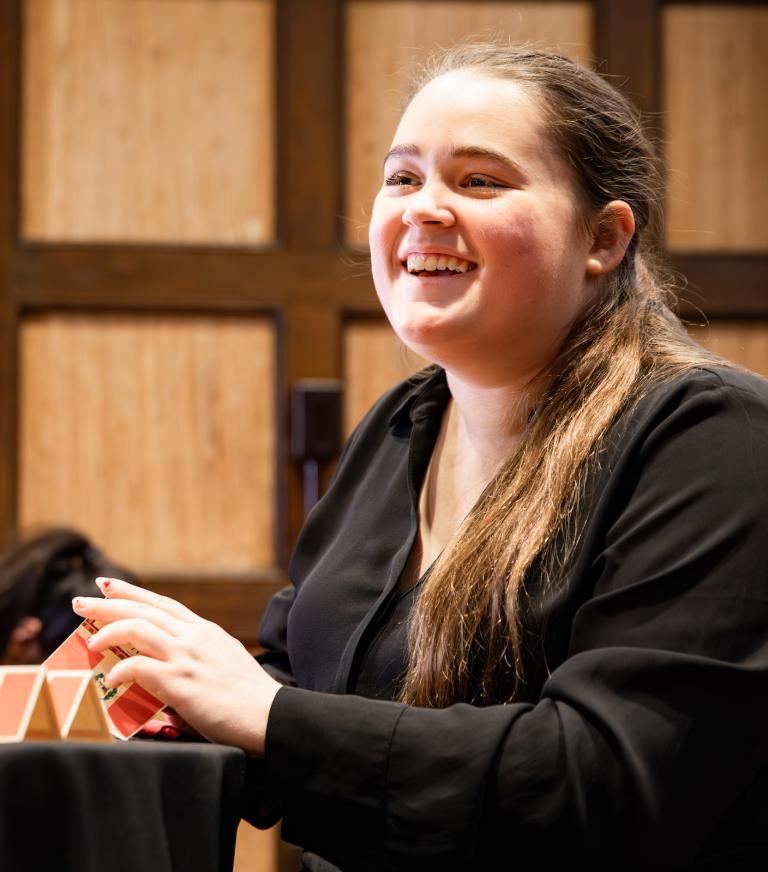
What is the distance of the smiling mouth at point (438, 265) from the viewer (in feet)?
4.95

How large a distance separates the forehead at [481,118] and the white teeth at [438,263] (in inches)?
5.4

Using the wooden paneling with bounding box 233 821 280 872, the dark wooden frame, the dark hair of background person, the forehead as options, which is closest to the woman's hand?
the wooden paneling with bounding box 233 821 280 872

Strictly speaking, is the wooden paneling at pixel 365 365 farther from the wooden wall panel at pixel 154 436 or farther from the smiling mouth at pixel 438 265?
the smiling mouth at pixel 438 265

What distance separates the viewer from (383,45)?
13.2ft

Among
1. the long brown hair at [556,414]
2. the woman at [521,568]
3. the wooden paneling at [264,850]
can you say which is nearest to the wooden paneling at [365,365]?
the wooden paneling at [264,850]

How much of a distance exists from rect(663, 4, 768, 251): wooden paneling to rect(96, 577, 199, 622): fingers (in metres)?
3.13

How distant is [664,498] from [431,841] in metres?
0.42

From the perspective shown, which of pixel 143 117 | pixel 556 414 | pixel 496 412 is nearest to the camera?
pixel 556 414

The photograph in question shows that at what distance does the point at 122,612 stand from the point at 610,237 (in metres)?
0.77

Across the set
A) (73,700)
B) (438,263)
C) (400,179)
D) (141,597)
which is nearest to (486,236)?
(438,263)

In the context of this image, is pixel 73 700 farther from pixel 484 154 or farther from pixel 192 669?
pixel 484 154

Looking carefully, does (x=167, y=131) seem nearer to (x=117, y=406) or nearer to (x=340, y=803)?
(x=117, y=406)

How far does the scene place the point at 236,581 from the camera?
12.8 feet

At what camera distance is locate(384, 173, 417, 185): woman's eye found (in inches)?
62.2
